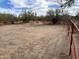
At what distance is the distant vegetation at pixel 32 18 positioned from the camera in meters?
34.6

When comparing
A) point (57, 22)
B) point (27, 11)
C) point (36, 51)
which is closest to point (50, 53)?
point (36, 51)

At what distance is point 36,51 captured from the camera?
1135cm

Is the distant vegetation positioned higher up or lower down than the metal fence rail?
lower down

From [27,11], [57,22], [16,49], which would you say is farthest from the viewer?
[27,11]

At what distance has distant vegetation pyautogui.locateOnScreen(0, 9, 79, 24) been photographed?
3462 cm

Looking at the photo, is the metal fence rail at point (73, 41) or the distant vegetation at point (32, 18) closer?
the metal fence rail at point (73, 41)

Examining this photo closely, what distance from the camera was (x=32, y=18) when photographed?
3609cm

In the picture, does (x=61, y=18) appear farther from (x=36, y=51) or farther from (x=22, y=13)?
(x=36, y=51)

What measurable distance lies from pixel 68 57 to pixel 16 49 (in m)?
2.92

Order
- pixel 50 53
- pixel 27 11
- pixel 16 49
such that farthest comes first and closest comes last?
1. pixel 27 11
2. pixel 16 49
3. pixel 50 53

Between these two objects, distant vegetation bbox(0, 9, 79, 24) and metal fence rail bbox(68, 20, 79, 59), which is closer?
metal fence rail bbox(68, 20, 79, 59)

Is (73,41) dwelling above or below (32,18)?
above

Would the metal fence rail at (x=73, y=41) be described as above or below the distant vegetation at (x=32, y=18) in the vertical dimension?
above

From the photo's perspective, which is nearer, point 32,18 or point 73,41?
point 73,41
